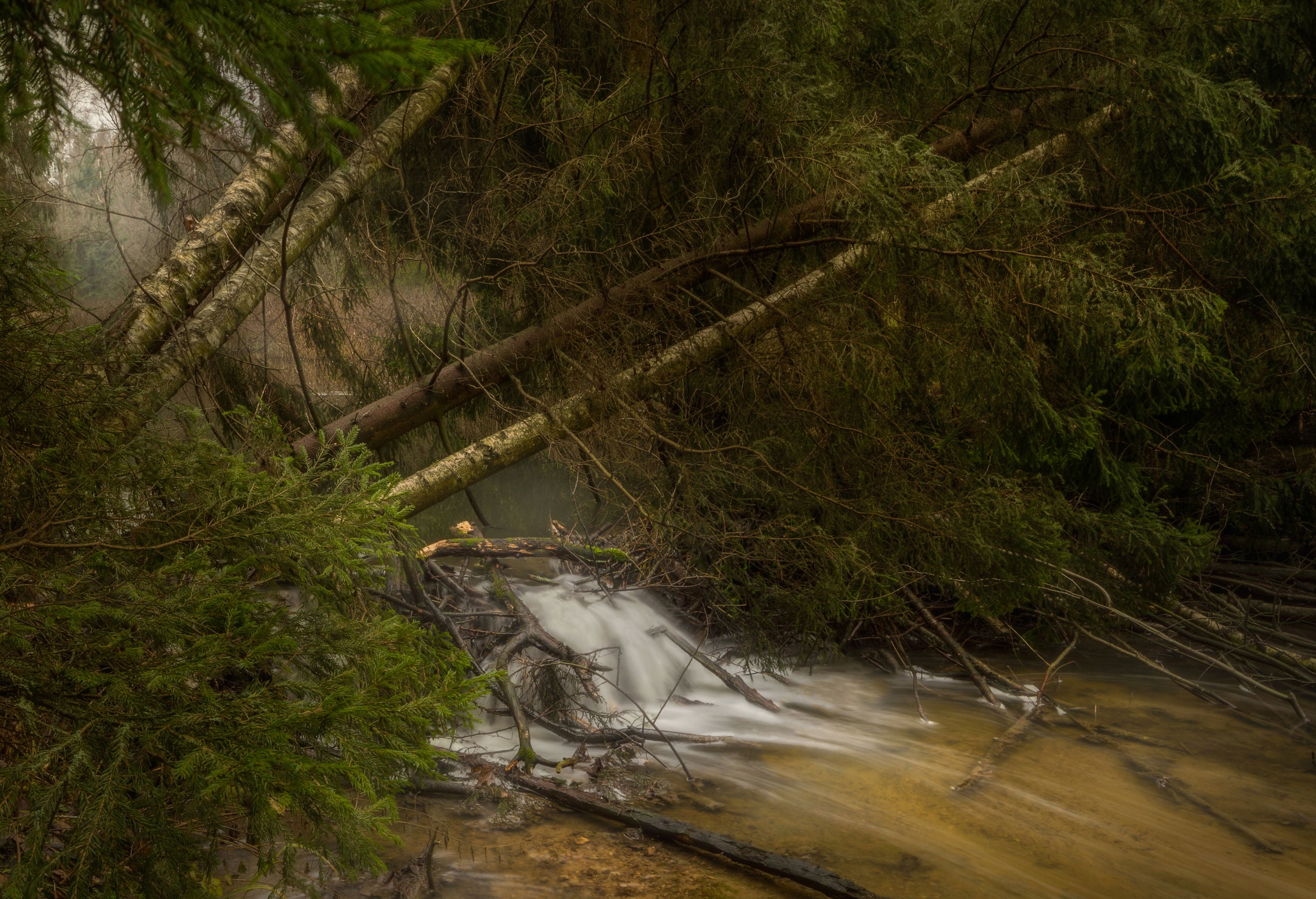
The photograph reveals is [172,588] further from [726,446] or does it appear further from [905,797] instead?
[905,797]

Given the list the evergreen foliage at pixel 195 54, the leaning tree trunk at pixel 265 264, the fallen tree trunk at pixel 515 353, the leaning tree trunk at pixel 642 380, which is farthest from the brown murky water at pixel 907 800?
the evergreen foliage at pixel 195 54

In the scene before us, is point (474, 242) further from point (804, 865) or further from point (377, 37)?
point (377, 37)

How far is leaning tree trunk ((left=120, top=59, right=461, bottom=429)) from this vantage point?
3.79 m

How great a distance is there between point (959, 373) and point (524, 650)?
10.9 feet

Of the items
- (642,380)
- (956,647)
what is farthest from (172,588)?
(956,647)

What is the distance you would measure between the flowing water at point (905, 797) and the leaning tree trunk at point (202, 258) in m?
2.69

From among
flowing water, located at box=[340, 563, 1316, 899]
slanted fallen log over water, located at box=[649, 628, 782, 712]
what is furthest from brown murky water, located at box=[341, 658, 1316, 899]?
slanted fallen log over water, located at box=[649, 628, 782, 712]

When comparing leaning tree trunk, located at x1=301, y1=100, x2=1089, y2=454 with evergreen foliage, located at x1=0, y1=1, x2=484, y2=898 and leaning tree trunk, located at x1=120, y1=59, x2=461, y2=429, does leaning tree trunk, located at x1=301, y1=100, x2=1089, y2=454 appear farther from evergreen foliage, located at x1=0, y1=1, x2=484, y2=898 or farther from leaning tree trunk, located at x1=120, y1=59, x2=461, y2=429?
evergreen foliage, located at x1=0, y1=1, x2=484, y2=898

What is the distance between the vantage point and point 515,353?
230 inches

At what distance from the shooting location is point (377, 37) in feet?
4.77

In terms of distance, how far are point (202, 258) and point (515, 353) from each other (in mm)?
1945

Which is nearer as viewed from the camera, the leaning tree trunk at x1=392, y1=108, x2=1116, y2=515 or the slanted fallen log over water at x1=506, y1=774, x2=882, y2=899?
the slanted fallen log over water at x1=506, y1=774, x2=882, y2=899

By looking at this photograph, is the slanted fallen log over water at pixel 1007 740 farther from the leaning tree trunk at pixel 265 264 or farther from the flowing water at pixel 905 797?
the leaning tree trunk at pixel 265 264

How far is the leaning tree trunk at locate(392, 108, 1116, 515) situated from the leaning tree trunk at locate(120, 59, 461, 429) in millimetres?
1195
